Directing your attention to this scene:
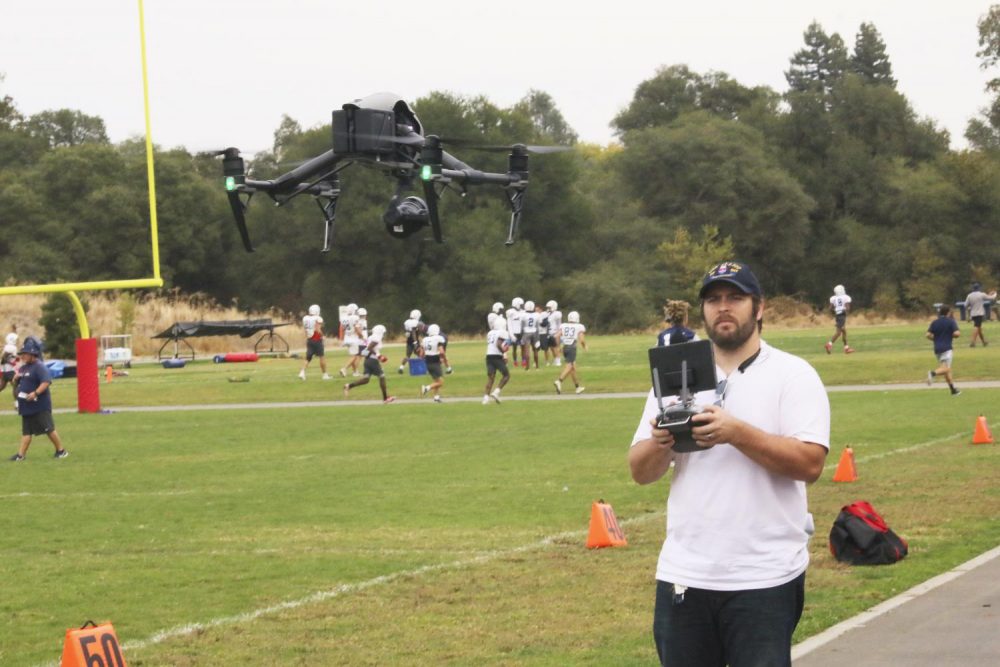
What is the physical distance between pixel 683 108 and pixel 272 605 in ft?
293

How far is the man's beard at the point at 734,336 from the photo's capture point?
15.8 feet

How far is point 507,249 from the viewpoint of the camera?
81.1m

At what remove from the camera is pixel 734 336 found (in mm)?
4816

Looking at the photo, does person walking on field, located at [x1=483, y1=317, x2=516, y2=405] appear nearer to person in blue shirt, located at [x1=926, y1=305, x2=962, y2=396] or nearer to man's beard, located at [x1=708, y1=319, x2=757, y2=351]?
person in blue shirt, located at [x1=926, y1=305, x2=962, y2=396]

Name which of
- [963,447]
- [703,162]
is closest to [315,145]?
[703,162]

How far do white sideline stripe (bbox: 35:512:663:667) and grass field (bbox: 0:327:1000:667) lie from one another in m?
0.03

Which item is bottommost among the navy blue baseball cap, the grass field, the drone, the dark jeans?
the grass field

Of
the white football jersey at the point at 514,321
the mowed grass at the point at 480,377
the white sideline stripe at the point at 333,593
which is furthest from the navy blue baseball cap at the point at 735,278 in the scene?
the white football jersey at the point at 514,321

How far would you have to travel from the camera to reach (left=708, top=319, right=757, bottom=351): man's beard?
4.81 m

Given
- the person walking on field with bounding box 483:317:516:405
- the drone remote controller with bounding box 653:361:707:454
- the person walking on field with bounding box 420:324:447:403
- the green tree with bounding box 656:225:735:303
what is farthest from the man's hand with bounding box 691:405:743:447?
the green tree with bounding box 656:225:735:303

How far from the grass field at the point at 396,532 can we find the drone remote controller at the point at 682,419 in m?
3.47

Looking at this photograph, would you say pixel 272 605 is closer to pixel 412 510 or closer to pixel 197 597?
pixel 197 597

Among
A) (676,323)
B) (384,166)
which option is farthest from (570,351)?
(676,323)

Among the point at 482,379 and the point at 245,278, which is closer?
the point at 482,379
